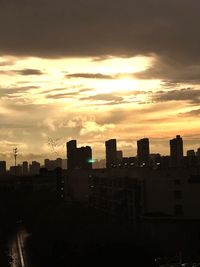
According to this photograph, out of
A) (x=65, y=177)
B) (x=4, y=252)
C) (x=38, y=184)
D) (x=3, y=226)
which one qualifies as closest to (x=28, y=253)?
(x=4, y=252)

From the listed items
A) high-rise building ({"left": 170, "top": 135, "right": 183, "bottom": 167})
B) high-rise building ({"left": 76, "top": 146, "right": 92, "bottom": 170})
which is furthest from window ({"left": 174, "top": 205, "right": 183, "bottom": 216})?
high-rise building ({"left": 76, "top": 146, "right": 92, "bottom": 170})

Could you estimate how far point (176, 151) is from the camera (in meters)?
136

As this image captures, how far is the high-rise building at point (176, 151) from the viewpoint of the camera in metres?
134

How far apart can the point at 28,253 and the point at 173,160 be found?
85.1m

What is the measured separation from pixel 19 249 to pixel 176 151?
84.3m

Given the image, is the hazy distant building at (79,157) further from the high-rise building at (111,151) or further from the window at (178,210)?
the window at (178,210)

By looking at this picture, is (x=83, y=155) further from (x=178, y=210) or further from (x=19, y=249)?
(x=178, y=210)

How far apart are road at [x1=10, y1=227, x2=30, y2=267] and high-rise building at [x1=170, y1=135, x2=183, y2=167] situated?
62733 mm

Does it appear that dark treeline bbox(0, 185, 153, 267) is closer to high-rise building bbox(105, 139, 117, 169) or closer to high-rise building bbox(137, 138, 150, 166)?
high-rise building bbox(137, 138, 150, 166)

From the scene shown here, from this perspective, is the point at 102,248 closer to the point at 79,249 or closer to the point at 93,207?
the point at 79,249

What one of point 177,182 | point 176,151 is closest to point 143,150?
Result: point 176,151

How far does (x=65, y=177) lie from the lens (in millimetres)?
118375

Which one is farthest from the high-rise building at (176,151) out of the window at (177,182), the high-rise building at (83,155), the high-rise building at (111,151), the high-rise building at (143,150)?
the window at (177,182)

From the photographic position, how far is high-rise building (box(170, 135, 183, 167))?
134m
